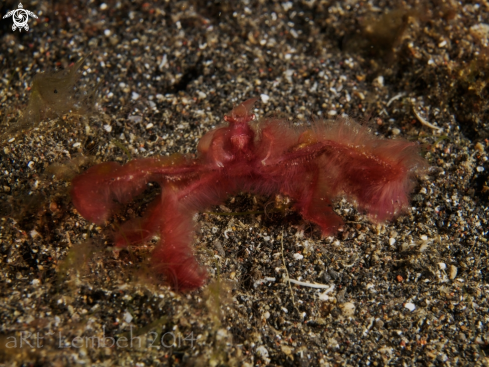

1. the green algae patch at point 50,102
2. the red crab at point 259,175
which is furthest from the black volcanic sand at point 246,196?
the red crab at point 259,175

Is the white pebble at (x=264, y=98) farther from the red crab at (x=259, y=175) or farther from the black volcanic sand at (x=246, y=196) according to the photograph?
the red crab at (x=259, y=175)

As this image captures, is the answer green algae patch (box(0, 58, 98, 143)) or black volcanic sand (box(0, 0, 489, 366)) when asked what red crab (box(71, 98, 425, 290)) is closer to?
black volcanic sand (box(0, 0, 489, 366))

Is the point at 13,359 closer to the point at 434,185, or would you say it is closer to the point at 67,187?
the point at 67,187

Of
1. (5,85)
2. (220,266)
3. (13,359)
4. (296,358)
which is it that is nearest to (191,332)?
(220,266)

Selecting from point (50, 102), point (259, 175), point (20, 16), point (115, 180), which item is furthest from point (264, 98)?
point (20, 16)

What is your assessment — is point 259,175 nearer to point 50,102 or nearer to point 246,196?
point 246,196

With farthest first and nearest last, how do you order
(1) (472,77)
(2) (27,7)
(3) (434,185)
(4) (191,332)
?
1. (2) (27,7)
2. (1) (472,77)
3. (3) (434,185)
4. (4) (191,332)

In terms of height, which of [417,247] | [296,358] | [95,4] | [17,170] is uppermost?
[95,4]
